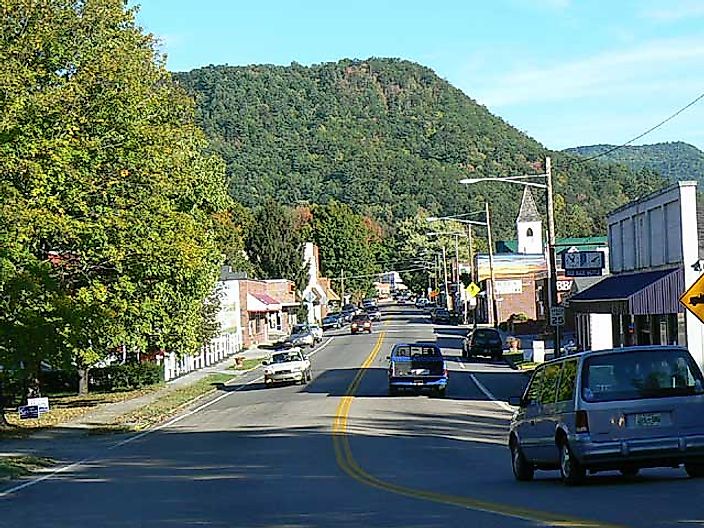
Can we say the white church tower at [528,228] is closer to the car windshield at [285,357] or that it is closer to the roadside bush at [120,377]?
the car windshield at [285,357]

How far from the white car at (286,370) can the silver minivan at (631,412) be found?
3285 centimetres

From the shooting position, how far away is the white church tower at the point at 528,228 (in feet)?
414

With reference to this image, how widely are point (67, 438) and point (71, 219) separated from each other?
850 centimetres

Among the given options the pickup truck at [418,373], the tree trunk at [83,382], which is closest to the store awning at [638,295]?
the pickup truck at [418,373]

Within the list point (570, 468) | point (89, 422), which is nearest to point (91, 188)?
point (89, 422)

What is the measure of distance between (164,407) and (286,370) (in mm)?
8453

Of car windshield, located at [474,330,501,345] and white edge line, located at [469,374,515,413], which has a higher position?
car windshield, located at [474,330,501,345]

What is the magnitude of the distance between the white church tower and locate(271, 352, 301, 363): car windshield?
79295 millimetres

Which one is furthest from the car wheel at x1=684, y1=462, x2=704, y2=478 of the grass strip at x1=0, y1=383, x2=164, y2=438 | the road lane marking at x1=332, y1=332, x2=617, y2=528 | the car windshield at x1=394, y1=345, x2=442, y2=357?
the car windshield at x1=394, y1=345, x2=442, y2=357

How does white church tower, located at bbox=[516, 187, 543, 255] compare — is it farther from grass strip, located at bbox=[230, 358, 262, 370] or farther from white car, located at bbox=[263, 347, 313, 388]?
white car, located at bbox=[263, 347, 313, 388]

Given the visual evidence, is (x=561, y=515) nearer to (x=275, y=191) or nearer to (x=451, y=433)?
(x=451, y=433)

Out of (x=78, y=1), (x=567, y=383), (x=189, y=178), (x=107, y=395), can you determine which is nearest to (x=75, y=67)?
(x=78, y=1)

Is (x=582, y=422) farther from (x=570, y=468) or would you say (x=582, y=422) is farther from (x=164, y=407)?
(x=164, y=407)

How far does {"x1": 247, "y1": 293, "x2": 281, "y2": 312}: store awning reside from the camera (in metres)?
82.8
